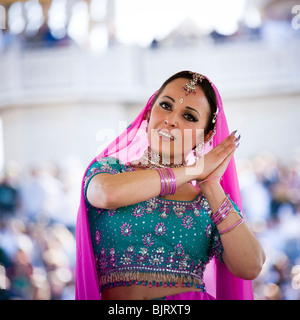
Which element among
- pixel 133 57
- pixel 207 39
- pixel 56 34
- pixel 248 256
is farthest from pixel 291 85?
pixel 248 256

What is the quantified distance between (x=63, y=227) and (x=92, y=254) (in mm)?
3853

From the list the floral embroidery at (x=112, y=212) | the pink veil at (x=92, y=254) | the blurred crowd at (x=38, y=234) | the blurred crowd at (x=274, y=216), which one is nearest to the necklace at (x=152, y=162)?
the pink veil at (x=92, y=254)

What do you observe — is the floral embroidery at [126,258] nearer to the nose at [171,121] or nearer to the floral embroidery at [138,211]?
the floral embroidery at [138,211]

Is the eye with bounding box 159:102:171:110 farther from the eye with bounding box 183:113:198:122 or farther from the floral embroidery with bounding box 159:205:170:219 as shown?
the floral embroidery with bounding box 159:205:170:219

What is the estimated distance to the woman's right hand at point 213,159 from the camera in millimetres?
1274

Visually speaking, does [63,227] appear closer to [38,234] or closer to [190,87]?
[38,234]

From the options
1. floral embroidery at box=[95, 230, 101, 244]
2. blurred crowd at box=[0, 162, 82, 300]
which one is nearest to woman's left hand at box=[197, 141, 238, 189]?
floral embroidery at box=[95, 230, 101, 244]

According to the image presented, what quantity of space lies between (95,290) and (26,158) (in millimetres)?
6818

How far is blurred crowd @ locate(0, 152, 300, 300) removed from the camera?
13.6 ft

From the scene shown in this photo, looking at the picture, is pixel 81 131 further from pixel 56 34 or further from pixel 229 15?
pixel 229 15

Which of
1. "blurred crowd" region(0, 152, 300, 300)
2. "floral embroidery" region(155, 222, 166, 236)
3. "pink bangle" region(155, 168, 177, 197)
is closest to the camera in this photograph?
"pink bangle" region(155, 168, 177, 197)

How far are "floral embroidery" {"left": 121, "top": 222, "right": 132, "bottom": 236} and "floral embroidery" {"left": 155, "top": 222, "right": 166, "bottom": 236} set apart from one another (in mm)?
76

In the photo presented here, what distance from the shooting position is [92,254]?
1.31 m

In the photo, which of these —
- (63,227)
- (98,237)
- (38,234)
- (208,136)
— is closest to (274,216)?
(63,227)
